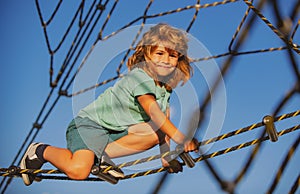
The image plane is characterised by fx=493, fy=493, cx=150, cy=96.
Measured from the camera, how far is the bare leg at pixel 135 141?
1645 mm

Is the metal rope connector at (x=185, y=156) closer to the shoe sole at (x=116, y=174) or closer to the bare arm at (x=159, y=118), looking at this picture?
the bare arm at (x=159, y=118)

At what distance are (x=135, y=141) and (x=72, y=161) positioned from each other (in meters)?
0.22

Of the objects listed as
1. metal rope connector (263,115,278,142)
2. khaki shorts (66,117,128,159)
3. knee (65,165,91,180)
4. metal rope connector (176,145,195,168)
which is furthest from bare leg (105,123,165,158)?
metal rope connector (263,115,278,142)

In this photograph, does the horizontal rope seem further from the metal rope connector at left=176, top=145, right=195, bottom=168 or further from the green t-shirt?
the green t-shirt

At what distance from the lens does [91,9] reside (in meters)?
2.28

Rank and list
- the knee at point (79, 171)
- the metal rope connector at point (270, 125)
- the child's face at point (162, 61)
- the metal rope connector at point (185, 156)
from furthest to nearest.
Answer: the child's face at point (162, 61)
the knee at point (79, 171)
the metal rope connector at point (185, 156)
the metal rope connector at point (270, 125)

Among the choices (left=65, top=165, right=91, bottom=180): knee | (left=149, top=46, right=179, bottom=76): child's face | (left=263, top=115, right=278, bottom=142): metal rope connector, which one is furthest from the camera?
(left=149, top=46, right=179, bottom=76): child's face

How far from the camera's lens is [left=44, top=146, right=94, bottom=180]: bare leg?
1.56m

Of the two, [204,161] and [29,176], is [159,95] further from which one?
[29,176]

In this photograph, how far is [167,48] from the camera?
1690mm

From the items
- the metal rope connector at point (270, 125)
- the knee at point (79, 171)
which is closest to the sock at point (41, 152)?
the knee at point (79, 171)

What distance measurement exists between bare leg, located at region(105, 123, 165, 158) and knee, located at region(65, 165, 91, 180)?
13cm

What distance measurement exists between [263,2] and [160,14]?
1.61 metres

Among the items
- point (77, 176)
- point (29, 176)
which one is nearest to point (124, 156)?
point (77, 176)
